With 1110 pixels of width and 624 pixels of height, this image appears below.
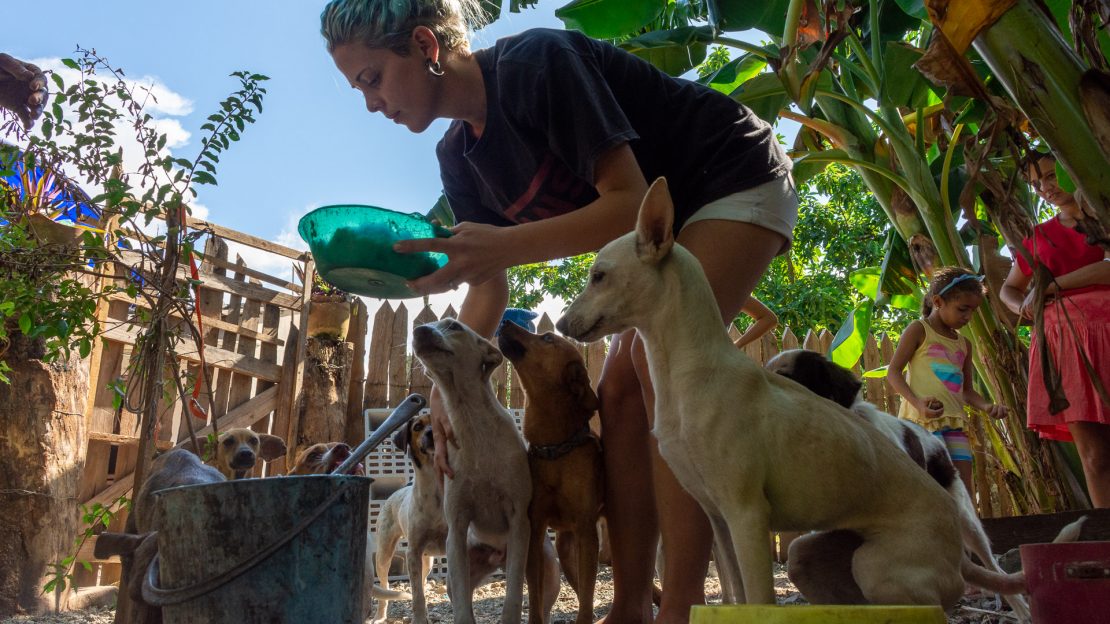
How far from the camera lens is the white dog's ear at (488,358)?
3.32 m

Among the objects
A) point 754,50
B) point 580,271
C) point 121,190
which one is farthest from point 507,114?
point 580,271

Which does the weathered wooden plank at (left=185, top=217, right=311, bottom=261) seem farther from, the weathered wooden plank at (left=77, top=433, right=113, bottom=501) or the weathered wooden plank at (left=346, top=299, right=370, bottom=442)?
the weathered wooden plank at (left=77, top=433, right=113, bottom=501)

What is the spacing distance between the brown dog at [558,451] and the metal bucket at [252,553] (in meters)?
0.98

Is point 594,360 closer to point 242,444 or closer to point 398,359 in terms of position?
point 398,359

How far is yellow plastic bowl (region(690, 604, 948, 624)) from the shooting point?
53.3 inches

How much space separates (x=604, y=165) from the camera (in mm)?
2221

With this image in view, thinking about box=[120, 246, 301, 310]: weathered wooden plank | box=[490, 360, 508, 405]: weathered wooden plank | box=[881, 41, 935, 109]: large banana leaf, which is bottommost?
box=[490, 360, 508, 405]: weathered wooden plank

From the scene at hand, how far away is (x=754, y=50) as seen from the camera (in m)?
5.21

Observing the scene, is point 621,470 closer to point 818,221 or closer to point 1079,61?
point 1079,61

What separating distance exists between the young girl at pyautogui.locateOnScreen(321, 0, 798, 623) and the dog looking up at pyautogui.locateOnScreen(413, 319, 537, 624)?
1.33ft

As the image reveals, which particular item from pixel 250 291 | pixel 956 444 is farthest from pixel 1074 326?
pixel 250 291

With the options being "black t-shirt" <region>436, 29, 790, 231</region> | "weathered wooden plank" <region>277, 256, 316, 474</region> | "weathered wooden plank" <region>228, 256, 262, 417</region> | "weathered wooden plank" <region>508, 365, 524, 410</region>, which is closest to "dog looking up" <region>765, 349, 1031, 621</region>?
"black t-shirt" <region>436, 29, 790, 231</region>

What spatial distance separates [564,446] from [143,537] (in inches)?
54.6

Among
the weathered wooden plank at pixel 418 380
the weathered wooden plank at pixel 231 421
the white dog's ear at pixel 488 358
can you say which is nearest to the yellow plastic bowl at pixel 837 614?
the white dog's ear at pixel 488 358
